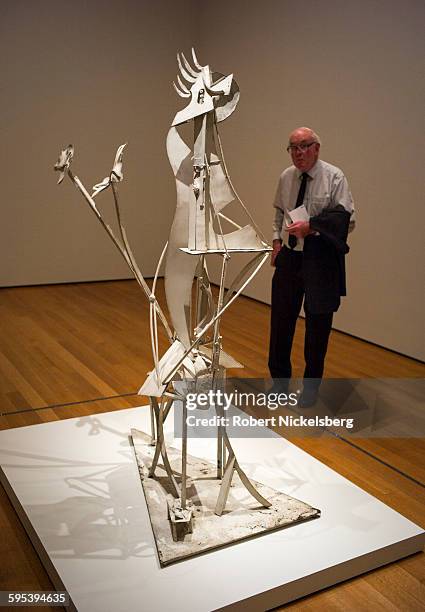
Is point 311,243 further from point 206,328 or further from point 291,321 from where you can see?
point 206,328

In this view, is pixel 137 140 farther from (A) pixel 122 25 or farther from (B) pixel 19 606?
(B) pixel 19 606

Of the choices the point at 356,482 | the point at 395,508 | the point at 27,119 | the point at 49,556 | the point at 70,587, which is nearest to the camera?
the point at 70,587

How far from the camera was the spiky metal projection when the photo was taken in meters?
2.09

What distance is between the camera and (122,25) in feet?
20.6

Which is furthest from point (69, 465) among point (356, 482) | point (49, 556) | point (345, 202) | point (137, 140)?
point (137, 140)

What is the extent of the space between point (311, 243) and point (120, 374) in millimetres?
1456

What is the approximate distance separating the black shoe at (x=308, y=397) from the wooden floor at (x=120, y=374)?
0.40 metres

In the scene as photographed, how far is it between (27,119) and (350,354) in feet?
12.3

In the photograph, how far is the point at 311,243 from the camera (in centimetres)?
328

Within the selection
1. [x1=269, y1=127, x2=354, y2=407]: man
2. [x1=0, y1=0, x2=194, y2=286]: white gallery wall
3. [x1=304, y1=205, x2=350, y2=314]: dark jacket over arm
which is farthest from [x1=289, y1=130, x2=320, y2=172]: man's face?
[x1=0, y1=0, x2=194, y2=286]: white gallery wall

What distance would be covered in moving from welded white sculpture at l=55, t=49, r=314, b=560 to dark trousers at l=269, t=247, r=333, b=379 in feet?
3.67

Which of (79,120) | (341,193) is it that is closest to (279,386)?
→ (341,193)

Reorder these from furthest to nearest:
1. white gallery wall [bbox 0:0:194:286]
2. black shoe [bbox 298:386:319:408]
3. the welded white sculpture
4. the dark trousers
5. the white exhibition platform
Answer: white gallery wall [bbox 0:0:194:286], black shoe [bbox 298:386:319:408], the dark trousers, the welded white sculpture, the white exhibition platform

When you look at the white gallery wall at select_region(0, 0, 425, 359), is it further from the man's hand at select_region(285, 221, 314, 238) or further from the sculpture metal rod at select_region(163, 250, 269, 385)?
the sculpture metal rod at select_region(163, 250, 269, 385)
